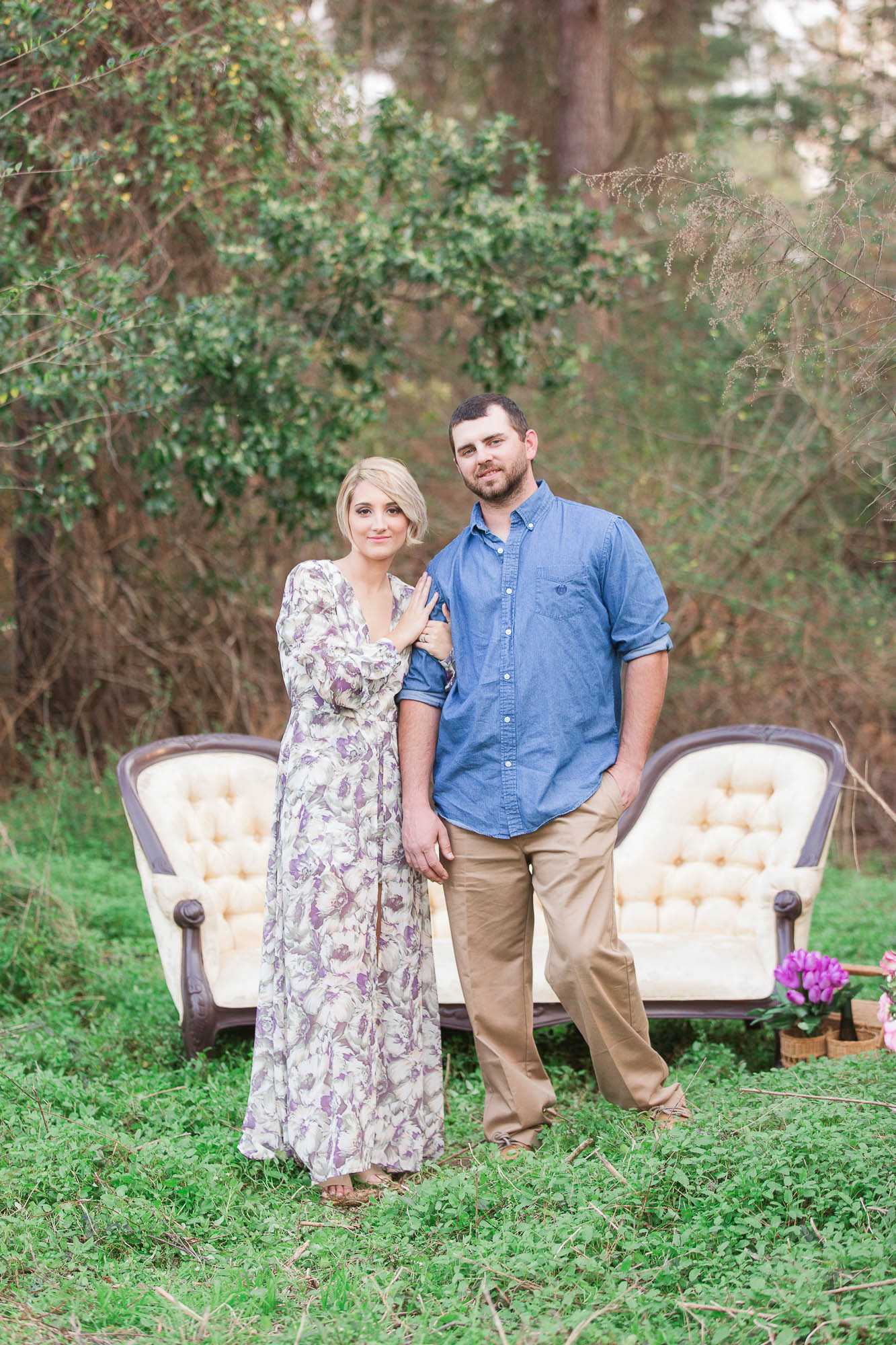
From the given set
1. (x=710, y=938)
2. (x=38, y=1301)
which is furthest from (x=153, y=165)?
(x=38, y=1301)

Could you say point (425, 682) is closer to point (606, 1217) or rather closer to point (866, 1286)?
point (606, 1217)

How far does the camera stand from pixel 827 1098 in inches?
120

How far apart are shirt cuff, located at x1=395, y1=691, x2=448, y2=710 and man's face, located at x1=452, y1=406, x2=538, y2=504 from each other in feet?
1.85

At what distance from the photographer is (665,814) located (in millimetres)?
4785

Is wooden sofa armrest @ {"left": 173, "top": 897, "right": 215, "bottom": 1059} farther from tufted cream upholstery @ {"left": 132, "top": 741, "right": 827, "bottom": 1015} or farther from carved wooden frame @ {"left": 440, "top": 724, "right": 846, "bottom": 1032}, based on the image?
carved wooden frame @ {"left": 440, "top": 724, "right": 846, "bottom": 1032}

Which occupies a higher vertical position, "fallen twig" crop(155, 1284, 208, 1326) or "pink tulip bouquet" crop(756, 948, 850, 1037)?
"pink tulip bouquet" crop(756, 948, 850, 1037)

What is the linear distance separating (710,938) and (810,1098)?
1229mm

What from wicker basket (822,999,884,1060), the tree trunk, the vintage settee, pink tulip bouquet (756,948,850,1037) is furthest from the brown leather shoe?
the tree trunk

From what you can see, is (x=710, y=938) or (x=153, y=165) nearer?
(x=710, y=938)

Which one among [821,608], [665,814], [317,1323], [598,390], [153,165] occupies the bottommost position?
[317,1323]

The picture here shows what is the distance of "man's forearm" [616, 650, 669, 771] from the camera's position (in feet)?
10.5

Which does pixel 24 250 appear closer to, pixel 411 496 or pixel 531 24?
pixel 411 496

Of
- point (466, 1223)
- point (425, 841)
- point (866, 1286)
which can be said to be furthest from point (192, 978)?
point (866, 1286)

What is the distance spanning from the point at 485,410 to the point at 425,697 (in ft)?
2.63
